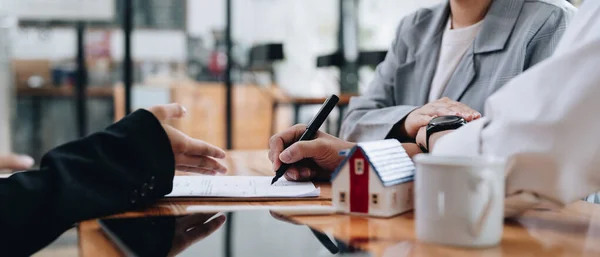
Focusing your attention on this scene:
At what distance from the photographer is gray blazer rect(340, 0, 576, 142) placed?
1.26m

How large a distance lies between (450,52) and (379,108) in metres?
0.22

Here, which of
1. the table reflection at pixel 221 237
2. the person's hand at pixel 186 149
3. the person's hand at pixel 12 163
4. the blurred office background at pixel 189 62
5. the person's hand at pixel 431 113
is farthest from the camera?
the blurred office background at pixel 189 62

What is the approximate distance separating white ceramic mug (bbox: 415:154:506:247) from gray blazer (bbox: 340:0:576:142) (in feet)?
2.23

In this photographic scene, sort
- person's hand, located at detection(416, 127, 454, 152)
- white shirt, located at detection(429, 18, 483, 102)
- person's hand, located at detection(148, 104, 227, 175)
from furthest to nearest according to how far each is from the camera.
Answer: white shirt, located at detection(429, 18, 483, 102) → person's hand, located at detection(416, 127, 454, 152) → person's hand, located at detection(148, 104, 227, 175)

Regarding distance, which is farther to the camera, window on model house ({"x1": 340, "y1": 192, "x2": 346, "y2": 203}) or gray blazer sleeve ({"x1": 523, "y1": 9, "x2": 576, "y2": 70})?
gray blazer sleeve ({"x1": 523, "y1": 9, "x2": 576, "y2": 70})

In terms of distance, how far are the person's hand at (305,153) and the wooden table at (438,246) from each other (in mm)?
152

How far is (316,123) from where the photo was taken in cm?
106

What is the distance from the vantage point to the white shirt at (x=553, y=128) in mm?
652

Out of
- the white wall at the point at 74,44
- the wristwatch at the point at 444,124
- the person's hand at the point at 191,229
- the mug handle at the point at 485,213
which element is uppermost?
the white wall at the point at 74,44

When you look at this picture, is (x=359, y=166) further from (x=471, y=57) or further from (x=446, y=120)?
(x=471, y=57)

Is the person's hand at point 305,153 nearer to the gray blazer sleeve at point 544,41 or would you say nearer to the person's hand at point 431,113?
the person's hand at point 431,113

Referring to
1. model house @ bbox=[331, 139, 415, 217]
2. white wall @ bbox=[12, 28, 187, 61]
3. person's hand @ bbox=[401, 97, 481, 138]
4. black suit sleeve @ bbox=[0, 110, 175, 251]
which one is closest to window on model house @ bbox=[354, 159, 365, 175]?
model house @ bbox=[331, 139, 415, 217]

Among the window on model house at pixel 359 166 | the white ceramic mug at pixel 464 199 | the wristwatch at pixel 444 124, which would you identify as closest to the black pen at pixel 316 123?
the wristwatch at pixel 444 124

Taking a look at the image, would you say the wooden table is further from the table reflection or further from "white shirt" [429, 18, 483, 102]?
"white shirt" [429, 18, 483, 102]
